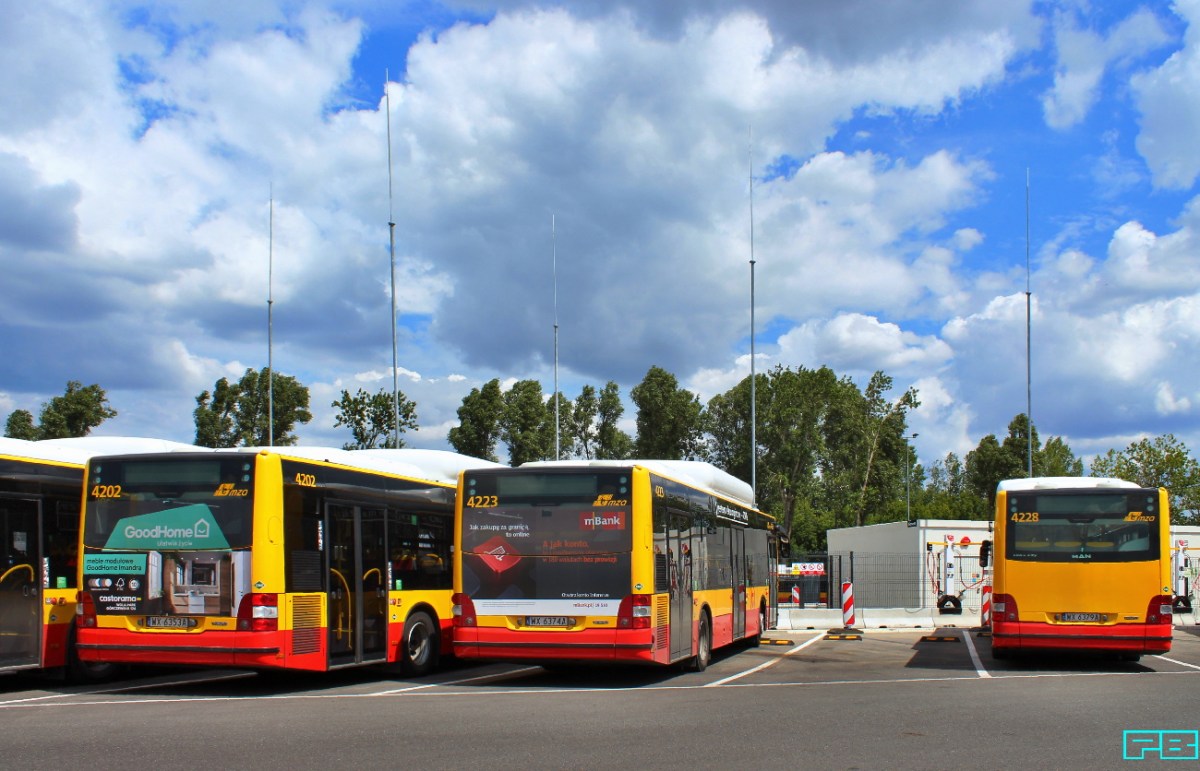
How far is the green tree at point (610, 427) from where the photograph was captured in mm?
78688

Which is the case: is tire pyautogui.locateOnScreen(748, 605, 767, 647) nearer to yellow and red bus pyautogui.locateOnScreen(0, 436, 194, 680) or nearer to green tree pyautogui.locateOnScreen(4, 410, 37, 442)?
yellow and red bus pyautogui.locateOnScreen(0, 436, 194, 680)

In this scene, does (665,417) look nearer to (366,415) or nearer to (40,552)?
(366,415)

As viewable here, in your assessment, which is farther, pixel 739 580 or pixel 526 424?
pixel 526 424

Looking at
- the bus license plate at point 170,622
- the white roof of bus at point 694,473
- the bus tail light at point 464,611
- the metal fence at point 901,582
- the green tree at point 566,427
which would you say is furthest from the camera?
the green tree at point 566,427

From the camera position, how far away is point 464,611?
49.7ft

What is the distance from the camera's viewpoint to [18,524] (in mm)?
14180

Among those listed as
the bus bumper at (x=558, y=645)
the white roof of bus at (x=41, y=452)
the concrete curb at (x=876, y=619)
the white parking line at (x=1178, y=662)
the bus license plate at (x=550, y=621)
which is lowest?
the concrete curb at (x=876, y=619)

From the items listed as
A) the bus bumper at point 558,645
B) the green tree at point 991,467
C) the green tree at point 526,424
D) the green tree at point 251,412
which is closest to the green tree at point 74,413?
the green tree at point 251,412

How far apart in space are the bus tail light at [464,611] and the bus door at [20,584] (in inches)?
198

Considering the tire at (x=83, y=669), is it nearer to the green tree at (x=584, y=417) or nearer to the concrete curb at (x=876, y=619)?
the concrete curb at (x=876, y=619)

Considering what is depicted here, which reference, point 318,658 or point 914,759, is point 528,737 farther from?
point 318,658

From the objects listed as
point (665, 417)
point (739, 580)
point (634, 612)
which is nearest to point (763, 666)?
point (739, 580)

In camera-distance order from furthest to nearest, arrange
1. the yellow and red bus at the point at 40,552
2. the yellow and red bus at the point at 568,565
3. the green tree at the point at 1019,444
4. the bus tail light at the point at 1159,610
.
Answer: the green tree at the point at 1019,444
the bus tail light at the point at 1159,610
the yellow and red bus at the point at 568,565
the yellow and red bus at the point at 40,552

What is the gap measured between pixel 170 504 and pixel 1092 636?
12.9 m
